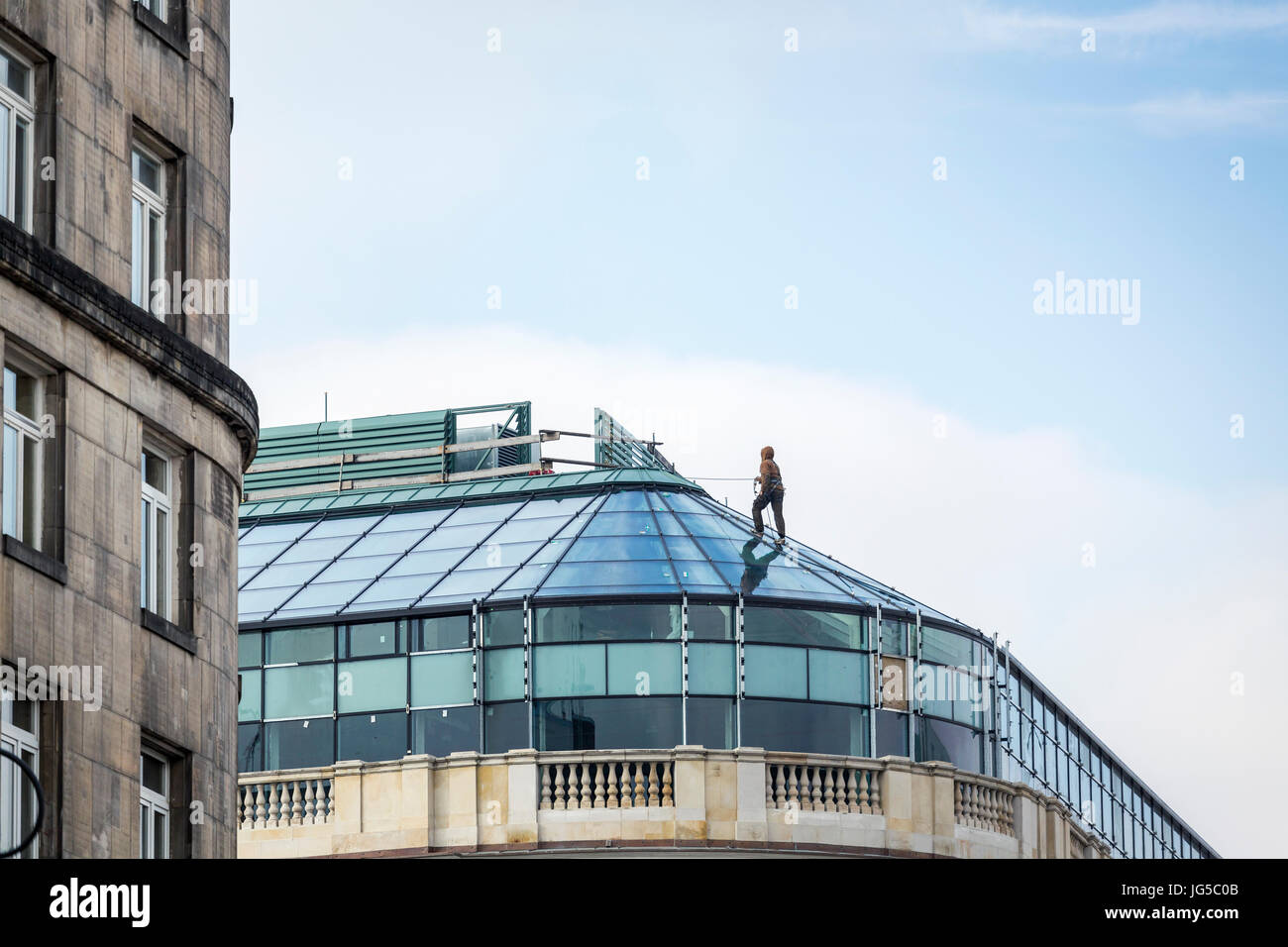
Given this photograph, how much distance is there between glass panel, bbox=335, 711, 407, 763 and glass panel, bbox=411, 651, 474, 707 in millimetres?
496

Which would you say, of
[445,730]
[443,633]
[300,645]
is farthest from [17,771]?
[300,645]

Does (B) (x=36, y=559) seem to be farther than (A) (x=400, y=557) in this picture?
No

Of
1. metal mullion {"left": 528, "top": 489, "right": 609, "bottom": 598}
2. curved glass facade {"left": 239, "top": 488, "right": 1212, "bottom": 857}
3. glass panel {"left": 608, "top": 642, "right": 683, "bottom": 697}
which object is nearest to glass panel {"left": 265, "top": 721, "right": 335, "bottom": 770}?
curved glass facade {"left": 239, "top": 488, "right": 1212, "bottom": 857}

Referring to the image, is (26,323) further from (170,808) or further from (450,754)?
(450,754)

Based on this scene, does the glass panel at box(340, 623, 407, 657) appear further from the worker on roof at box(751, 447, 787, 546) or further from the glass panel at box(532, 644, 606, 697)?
the worker on roof at box(751, 447, 787, 546)

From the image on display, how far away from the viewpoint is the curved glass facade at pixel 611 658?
50.3 m

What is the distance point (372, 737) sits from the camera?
5084 centimetres

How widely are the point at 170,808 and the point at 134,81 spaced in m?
7.65

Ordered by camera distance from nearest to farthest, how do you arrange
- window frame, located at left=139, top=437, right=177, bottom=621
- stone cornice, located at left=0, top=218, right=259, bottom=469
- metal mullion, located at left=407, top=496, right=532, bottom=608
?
1. stone cornice, located at left=0, top=218, right=259, bottom=469
2. window frame, located at left=139, top=437, right=177, bottom=621
3. metal mullion, located at left=407, top=496, right=532, bottom=608

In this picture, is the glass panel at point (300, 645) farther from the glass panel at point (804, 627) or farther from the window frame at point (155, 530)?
the window frame at point (155, 530)

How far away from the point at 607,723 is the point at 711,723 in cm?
175

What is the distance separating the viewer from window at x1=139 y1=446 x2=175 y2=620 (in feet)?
102

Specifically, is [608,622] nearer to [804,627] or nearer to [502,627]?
[502,627]
